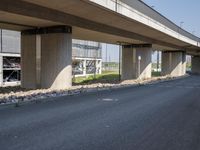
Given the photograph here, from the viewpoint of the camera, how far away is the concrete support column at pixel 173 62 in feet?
212

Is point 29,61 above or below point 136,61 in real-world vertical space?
below

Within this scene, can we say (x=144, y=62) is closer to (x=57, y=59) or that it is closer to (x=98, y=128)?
(x=57, y=59)

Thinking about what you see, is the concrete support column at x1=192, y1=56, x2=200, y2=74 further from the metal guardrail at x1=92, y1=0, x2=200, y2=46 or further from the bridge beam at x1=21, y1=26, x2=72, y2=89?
the bridge beam at x1=21, y1=26, x2=72, y2=89

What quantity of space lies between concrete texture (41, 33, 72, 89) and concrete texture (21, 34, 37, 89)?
3.30 ft

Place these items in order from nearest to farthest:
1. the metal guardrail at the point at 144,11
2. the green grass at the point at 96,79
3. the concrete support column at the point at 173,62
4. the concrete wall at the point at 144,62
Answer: the metal guardrail at the point at 144,11
the green grass at the point at 96,79
the concrete wall at the point at 144,62
the concrete support column at the point at 173,62

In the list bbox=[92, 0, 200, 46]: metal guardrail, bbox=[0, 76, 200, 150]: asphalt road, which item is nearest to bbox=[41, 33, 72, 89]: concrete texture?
bbox=[92, 0, 200, 46]: metal guardrail

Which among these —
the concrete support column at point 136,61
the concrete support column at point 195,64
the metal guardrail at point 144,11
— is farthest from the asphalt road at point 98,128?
the concrete support column at point 195,64

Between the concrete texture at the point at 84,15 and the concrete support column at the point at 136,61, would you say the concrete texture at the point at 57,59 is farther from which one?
the concrete support column at the point at 136,61

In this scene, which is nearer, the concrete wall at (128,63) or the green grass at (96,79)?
the green grass at (96,79)

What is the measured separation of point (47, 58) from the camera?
83.4ft

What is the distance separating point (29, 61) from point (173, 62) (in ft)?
139

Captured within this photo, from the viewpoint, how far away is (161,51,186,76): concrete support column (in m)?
64.6

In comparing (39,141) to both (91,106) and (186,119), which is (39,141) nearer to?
(186,119)

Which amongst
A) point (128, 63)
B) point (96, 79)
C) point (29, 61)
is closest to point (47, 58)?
point (29, 61)
